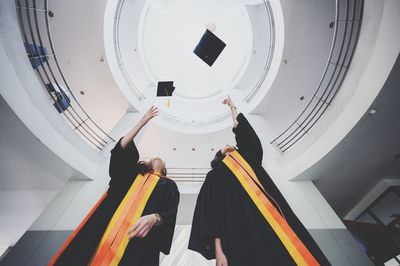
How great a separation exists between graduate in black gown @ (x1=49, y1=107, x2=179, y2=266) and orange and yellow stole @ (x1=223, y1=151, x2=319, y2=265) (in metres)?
0.94

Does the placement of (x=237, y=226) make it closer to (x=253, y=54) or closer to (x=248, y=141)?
(x=248, y=141)

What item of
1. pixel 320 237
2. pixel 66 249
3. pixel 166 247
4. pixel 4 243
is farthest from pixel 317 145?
pixel 4 243

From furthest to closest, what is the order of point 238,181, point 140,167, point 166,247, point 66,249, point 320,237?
point 320,237
point 140,167
point 238,181
point 166,247
point 66,249

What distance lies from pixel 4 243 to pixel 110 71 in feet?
21.7

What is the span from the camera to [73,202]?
3891mm

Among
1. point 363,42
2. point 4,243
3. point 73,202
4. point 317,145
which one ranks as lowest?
point 4,243

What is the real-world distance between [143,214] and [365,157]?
4.71 metres

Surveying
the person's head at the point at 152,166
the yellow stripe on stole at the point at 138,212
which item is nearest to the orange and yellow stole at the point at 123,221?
the yellow stripe on stole at the point at 138,212

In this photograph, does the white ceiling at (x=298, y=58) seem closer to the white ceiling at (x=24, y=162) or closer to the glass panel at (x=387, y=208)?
the glass panel at (x=387, y=208)

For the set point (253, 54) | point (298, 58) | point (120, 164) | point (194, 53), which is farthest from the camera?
point (194, 53)

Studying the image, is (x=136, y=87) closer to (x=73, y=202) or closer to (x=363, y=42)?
(x=73, y=202)

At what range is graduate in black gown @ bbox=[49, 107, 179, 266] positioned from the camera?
5.61 feet

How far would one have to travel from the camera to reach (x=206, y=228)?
1.93 m

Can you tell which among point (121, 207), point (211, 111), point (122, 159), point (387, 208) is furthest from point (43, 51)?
point (387, 208)
